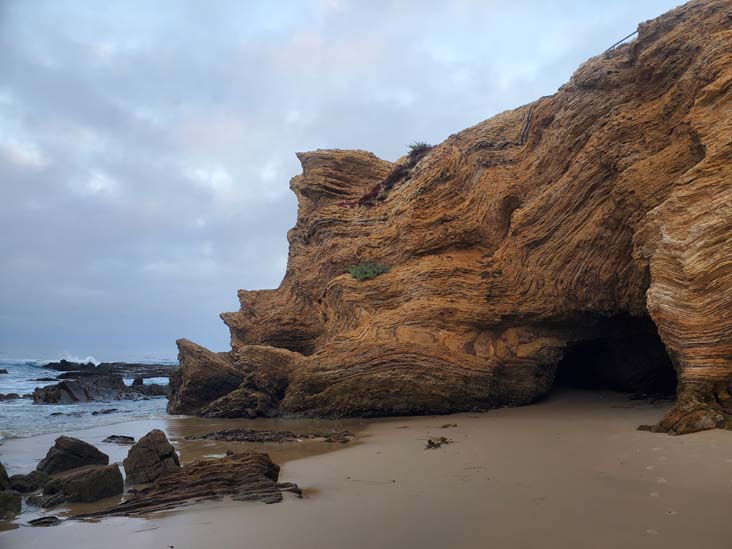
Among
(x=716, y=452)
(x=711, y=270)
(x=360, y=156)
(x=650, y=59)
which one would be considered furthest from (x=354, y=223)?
(x=716, y=452)

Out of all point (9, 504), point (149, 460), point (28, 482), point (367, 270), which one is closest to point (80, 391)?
point (367, 270)

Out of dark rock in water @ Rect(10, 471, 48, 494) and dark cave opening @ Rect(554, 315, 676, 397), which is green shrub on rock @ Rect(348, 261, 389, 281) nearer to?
dark cave opening @ Rect(554, 315, 676, 397)

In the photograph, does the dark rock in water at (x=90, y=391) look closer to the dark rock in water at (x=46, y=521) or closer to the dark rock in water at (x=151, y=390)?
the dark rock in water at (x=151, y=390)

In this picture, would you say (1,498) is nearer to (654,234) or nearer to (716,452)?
(716,452)

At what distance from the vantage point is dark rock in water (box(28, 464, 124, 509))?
6.29m

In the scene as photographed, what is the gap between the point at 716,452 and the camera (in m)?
6.33

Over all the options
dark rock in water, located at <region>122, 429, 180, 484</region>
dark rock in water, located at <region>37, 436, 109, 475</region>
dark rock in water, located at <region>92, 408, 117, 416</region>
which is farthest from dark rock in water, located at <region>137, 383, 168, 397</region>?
dark rock in water, located at <region>122, 429, 180, 484</region>

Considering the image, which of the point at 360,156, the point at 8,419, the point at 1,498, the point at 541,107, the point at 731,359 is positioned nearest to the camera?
the point at 1,498

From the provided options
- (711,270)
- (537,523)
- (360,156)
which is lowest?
(537,523)

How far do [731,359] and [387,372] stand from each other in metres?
7.43

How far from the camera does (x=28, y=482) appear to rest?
7.03 metres

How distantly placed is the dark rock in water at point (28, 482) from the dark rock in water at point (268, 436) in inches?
171

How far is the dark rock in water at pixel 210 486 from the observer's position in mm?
5633

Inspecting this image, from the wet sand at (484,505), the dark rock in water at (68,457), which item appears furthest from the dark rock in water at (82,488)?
the dark rock in water at (68,457)
